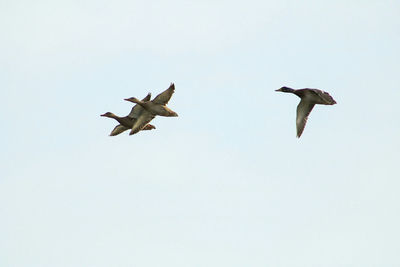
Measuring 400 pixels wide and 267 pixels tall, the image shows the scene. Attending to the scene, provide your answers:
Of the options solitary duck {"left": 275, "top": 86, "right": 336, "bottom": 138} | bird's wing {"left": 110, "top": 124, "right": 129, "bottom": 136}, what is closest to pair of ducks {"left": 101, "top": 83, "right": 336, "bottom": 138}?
solitary duck {"left": 275, "top": 86, "right": 336, "bottom": 138}

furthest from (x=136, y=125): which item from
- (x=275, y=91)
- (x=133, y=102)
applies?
(x=275, y=91)

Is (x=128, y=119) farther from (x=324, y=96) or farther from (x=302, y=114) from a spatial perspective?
(x=324, y=96)

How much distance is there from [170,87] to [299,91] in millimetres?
6557

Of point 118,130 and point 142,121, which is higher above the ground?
point 118,130

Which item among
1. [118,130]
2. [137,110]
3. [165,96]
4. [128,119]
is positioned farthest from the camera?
[118,130]

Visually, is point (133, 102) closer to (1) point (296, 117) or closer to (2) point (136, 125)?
(2) point (136, 125)

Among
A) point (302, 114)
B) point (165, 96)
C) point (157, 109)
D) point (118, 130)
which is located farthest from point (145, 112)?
point (302, 114)

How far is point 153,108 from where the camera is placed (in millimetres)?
71938

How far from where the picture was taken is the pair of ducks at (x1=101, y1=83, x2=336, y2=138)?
7081cm

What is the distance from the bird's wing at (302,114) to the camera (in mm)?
71812

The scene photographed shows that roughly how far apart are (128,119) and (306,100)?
31.5ft

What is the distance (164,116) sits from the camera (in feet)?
236

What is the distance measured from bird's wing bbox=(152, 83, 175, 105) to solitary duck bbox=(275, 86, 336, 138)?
5610 mm

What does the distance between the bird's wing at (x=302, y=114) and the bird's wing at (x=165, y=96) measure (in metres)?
6.57
